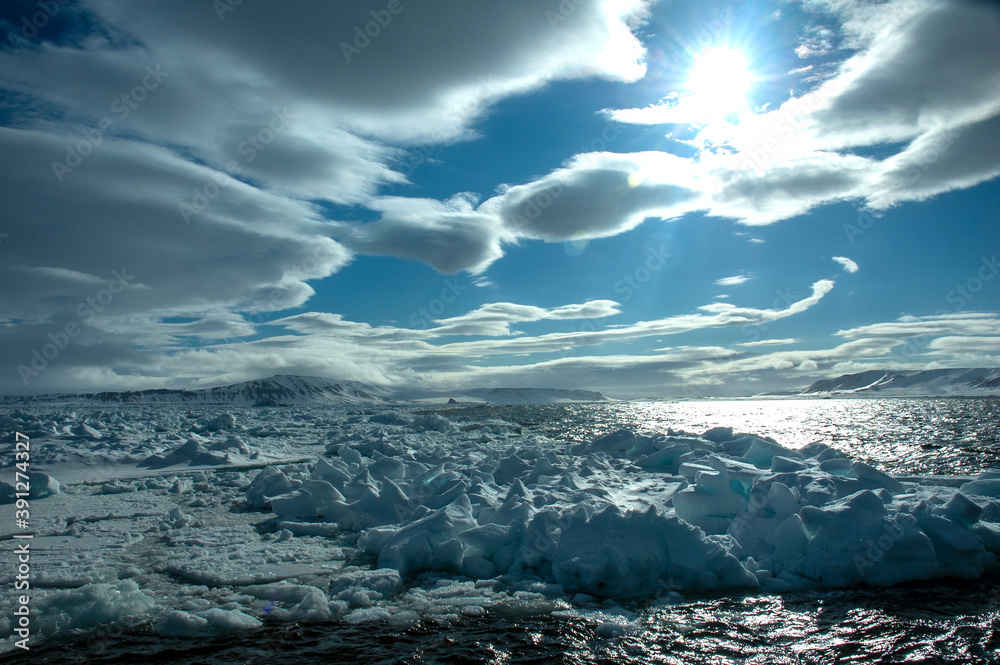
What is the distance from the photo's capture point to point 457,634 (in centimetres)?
540

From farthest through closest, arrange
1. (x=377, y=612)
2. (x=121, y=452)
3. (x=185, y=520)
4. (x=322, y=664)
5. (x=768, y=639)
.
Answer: (x=121, y=452) → (x=185, y=520) → (x=377, y=612) → (x=768, y=639) → (x=322, y=664)

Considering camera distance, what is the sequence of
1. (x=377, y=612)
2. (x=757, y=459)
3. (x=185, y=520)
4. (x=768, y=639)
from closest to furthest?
(x=768, y=639) < (x=377, y=612) < (x=185, y=520) < (x=757, y=459)

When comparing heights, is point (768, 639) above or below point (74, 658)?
below

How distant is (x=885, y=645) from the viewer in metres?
5.05

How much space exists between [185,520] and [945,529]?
12.3 metres

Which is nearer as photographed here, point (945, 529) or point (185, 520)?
point (945, 529)

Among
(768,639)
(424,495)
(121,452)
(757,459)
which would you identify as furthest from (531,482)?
(121,452)

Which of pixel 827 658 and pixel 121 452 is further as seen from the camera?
pixel 121 452

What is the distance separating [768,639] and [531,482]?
22.0 feet

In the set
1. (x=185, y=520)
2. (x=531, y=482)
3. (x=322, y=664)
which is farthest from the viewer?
(x=531, y=482)

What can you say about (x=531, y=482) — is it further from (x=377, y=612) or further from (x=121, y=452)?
(x=121, y=452)

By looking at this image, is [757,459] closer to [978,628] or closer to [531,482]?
[531,482]

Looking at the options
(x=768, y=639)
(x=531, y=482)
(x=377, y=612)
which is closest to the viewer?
(x=768, y=639)

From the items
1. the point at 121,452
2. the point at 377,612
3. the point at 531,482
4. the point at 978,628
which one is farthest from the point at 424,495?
the point at 121,452
